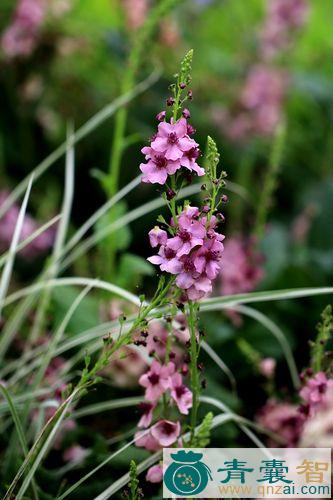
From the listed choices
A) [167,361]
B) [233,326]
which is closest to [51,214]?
[233,326]

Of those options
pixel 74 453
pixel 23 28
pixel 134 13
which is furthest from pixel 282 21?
pixel 74 453

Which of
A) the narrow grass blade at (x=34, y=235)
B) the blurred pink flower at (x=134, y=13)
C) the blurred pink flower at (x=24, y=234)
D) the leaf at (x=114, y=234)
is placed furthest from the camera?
the blurred pink flower at (x=134, y=13)

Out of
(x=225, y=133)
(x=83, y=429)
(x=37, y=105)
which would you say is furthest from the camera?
(x=225, y=133)

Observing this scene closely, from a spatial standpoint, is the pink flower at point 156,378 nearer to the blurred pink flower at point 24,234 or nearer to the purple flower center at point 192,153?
the purple flower center at point 192,153

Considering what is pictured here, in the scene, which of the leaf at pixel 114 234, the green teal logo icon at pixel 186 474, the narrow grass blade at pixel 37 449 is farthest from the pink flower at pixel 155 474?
the leaf at pixel 114 234

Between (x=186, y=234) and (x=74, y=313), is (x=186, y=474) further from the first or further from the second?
(x=74, y=313)

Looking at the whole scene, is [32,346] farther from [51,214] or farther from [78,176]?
[78,176]

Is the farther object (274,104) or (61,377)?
(274,104)

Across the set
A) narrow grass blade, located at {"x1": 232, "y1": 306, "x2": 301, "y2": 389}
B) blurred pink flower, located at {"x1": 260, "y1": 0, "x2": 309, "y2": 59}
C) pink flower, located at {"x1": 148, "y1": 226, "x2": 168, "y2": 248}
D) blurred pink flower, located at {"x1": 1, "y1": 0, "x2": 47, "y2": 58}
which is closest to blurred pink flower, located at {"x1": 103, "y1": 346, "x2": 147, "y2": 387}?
narrow grass blade, located at {"x1": 232, "y1": 306, "x2": 301, "y2": 389}
